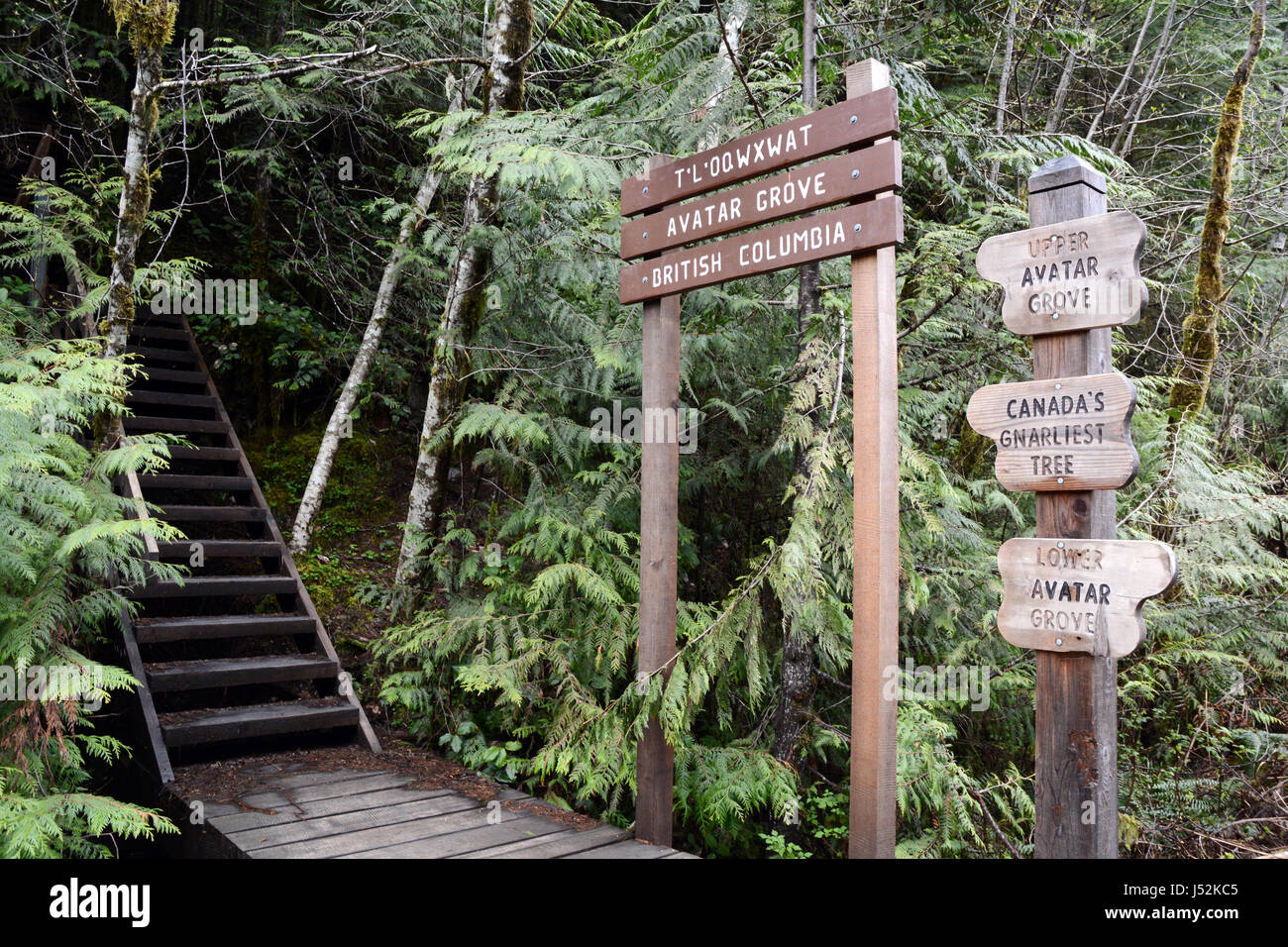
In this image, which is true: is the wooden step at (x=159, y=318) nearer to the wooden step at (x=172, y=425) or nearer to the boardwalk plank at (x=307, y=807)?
the wooden step at (x=172, y=425)

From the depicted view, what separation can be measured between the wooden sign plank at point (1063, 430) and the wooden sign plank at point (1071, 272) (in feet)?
0.81

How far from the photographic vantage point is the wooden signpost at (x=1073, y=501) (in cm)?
317

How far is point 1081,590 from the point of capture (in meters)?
3.25

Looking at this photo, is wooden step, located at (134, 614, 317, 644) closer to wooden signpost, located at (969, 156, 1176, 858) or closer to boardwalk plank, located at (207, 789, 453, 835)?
boardwalk plank, located at (207, 789, 453, 835)

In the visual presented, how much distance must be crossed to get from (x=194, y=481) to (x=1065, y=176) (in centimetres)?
657

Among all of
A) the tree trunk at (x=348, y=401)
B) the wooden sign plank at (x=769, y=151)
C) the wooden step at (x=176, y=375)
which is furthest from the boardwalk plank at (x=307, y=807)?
the wooden step at (x=176, y=375)

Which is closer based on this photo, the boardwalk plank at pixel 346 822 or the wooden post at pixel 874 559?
the wooden post at pixel 874 559

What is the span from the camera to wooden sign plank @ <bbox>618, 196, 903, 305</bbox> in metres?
3.36

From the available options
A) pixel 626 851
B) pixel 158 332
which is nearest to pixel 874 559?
pixel 626 851

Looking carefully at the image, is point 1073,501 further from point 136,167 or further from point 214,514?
point 214,514

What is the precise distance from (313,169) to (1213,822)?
10314 mm

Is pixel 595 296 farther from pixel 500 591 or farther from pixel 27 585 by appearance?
pixel 27 585

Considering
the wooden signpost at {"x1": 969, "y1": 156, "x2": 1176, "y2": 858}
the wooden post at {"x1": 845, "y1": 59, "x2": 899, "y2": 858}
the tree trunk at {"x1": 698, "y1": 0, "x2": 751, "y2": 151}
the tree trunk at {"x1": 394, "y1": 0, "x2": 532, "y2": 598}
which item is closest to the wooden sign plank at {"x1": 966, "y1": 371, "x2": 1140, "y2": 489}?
the wooden signpost at {"x1": 969, "y1": 156, "x2": 1176, "y2": 858}
